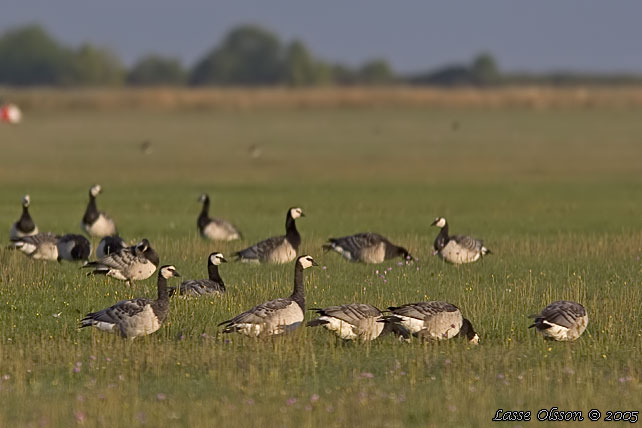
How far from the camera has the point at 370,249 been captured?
23.3 metres

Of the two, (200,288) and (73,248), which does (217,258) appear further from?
(73,248)

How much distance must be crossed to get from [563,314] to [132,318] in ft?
19.5

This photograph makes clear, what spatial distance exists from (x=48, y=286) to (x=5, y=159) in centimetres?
4449

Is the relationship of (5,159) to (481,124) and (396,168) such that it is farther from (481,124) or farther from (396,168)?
(481,124)

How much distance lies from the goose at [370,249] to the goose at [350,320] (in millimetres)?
7706

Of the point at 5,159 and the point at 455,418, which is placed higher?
the point at 455,418

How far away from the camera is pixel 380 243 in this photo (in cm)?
2334

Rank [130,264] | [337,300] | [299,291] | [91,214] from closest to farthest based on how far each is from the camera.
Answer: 1. [299,291]
2. [337,300]
3. [130,264]
4. [91,214]

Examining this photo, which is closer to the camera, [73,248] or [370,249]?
[73,248]

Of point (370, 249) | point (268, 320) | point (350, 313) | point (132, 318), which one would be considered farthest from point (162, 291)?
point (370, 249)

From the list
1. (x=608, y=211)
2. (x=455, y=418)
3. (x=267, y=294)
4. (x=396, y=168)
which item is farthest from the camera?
(x=396, y=168)

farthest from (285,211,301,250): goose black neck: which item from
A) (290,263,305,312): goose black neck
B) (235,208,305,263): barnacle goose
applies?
(290,263,305,312): goose black neck

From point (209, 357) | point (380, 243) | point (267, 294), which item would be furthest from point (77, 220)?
point (209, 357)

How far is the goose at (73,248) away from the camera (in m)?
23.2
